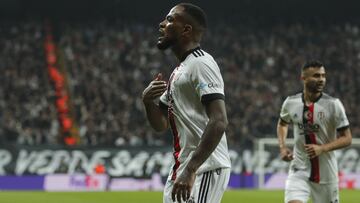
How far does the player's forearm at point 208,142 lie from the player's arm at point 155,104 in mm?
643

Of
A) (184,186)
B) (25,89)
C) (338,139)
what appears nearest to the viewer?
(184,186)

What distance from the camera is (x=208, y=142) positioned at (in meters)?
4.00

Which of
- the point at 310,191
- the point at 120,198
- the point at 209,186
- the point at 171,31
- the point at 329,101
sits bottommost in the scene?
the point at 120,198

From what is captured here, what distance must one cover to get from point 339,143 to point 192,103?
10.4ft

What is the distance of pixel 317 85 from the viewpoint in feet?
23.9

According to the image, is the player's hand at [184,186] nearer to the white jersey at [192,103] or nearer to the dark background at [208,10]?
the white jersey at [192,103]

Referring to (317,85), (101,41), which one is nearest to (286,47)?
(101,41)

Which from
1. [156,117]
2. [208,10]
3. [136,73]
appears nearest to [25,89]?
[136,73]

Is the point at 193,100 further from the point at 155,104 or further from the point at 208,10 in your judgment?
the point at 208,10

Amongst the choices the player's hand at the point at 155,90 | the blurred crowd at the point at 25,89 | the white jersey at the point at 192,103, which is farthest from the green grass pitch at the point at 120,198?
the white jersey at the point at 192,103

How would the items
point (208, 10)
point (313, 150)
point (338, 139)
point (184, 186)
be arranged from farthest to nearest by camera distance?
point (208, 10)
point (338, 139)
point (313, 150)
point (184, 186)

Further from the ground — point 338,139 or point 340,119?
point 340,119

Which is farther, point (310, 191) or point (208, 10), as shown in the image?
point (208, 10)

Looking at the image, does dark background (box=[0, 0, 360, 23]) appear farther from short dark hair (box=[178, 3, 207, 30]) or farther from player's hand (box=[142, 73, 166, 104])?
short dark hair (box=[178, 3, 207, 30])
